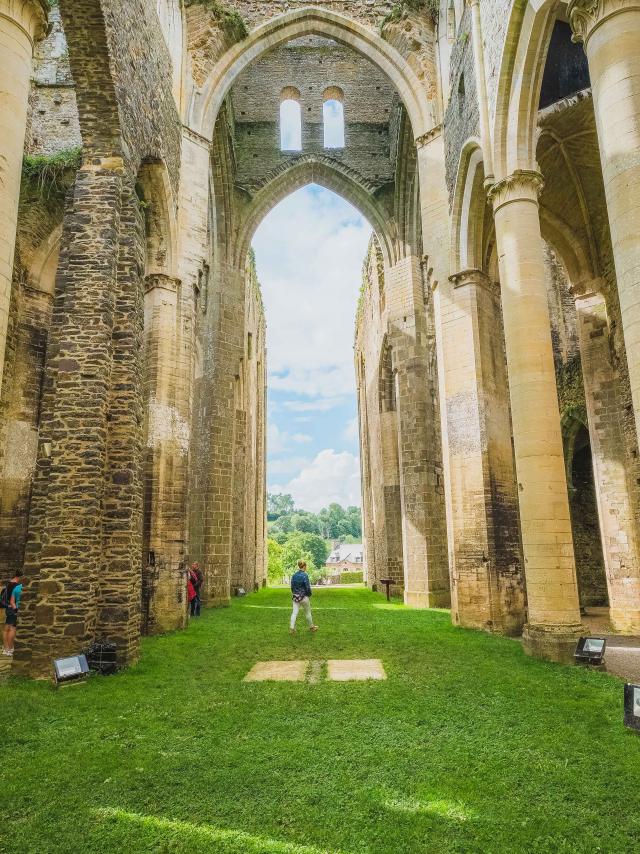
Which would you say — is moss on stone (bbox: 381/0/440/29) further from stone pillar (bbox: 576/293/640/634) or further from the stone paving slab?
the stone paving slab

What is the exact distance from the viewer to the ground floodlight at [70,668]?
6.27 meters

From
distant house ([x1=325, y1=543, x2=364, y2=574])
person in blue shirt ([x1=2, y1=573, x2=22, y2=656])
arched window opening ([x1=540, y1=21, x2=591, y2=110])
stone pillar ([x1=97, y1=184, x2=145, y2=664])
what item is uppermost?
arched window opening ([x1=540, y1=21, x2=591, y2=110])

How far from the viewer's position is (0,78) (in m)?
4.99

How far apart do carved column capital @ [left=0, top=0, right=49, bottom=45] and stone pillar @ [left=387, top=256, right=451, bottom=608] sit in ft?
41.8

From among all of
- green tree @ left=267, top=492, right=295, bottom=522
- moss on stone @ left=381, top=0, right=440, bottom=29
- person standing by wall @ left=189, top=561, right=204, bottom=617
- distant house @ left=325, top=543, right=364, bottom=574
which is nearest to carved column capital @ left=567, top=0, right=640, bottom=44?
moss on stone @ left=381, top=0, right=440, bottom=29

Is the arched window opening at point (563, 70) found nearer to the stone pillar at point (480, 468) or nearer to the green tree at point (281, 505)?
the stone pillar at point (480, 468)

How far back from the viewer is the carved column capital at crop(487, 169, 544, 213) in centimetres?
845

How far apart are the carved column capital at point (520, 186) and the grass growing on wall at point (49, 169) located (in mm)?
8864

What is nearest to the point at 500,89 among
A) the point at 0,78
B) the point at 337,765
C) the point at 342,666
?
the point at 0,78

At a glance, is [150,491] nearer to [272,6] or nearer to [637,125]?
[637,125]

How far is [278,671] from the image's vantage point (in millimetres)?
7051

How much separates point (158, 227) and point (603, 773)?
38.7 ft

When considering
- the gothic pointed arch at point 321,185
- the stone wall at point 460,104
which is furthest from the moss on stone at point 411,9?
the gothic pointed arch at point 321,185

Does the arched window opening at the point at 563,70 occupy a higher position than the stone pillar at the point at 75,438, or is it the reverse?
the arched window opening at the point at 563,70
